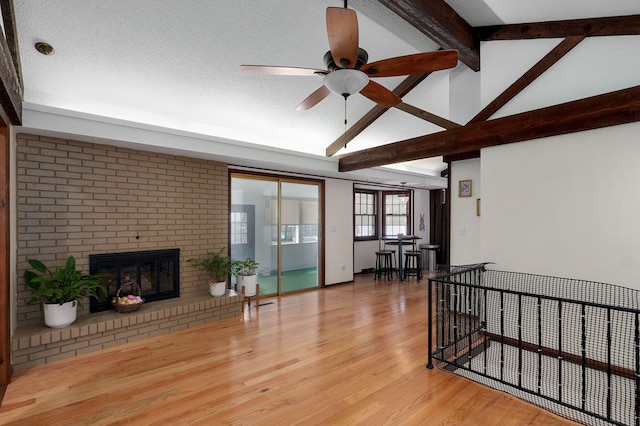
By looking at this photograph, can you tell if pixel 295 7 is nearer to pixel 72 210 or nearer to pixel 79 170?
pixel 79 170

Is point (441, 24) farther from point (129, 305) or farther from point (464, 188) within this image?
point (129, 305)

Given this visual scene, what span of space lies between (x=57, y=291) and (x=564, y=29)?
5.60m

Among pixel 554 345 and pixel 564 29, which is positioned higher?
pixel 564 29

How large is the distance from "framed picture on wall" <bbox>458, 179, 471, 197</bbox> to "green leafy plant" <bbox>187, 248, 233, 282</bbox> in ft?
12.0

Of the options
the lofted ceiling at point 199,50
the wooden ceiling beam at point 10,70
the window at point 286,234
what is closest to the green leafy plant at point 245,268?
the window at point 286,234

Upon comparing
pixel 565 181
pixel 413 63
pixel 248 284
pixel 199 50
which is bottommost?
pixel 248 284

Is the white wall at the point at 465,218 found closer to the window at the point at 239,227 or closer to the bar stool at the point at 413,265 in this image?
the bar stool at the point at 413,265

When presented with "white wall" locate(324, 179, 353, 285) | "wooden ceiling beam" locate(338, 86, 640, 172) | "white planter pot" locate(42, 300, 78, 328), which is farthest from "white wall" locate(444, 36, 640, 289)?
"white planter pot" locate(42, 300, 78, 328)

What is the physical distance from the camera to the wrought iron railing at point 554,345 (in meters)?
2.31

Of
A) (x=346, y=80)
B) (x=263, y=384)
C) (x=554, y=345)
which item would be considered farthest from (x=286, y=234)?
(x=554, y=345)

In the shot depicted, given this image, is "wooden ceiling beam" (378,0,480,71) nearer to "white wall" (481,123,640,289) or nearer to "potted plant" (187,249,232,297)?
"white wall" (481,123,640,289)

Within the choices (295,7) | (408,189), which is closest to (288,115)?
(295,7)

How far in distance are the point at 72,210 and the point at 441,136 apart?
454 cm

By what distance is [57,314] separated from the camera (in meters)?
3.08
